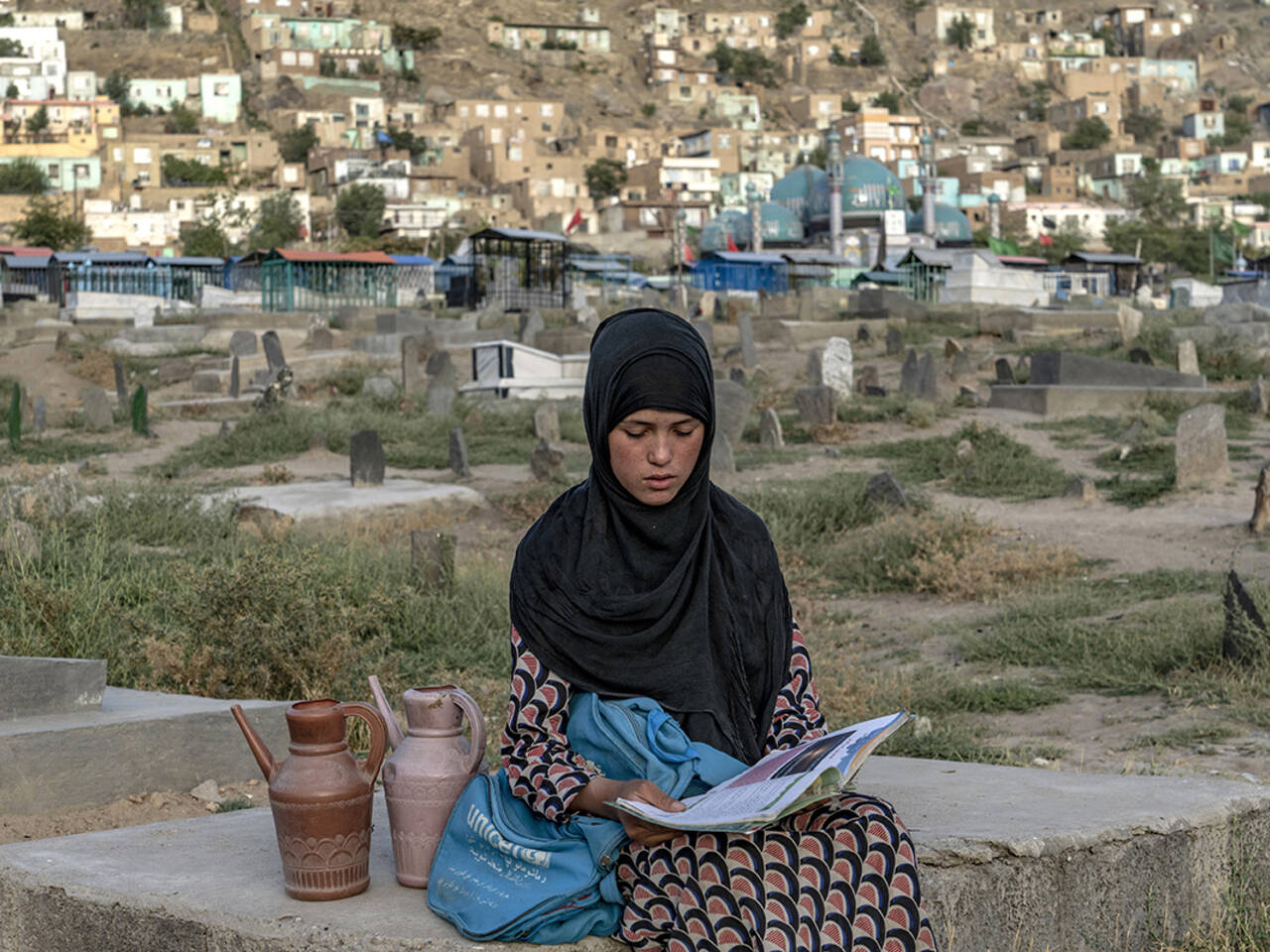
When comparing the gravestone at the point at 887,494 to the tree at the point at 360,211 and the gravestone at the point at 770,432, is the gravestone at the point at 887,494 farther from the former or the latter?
the tree at the point at 360,211

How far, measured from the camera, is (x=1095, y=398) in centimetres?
1761

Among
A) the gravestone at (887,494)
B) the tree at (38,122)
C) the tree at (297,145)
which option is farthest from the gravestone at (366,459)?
the tree at (297,145)

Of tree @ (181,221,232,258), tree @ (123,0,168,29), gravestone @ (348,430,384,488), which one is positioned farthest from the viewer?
tree @ (123,0,168,29)

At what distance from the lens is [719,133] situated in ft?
322

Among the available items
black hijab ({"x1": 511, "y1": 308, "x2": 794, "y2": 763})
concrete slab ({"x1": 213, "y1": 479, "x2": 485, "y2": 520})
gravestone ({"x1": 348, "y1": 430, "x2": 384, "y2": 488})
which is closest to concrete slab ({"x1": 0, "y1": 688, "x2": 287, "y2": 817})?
black hijab ({"x1": 511, "y1": 308, "x2": 794, "y2": 763})

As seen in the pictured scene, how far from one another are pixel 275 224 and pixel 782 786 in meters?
65.6

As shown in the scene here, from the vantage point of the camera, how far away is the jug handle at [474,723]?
3.01m

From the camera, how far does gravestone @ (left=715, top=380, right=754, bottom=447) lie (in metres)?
16.1

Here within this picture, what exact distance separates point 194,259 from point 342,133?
47544 millimetres

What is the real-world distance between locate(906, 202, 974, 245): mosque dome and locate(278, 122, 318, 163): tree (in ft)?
136

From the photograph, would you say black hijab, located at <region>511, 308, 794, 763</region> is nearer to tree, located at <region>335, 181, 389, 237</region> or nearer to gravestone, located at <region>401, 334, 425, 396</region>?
gravestone, located at <region>401, 334, 425, 396</region>

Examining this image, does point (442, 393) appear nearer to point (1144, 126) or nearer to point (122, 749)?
point (122, 749)

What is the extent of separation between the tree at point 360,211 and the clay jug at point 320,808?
236ft

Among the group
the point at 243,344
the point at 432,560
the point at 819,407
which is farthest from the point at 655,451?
the point at 243,344
